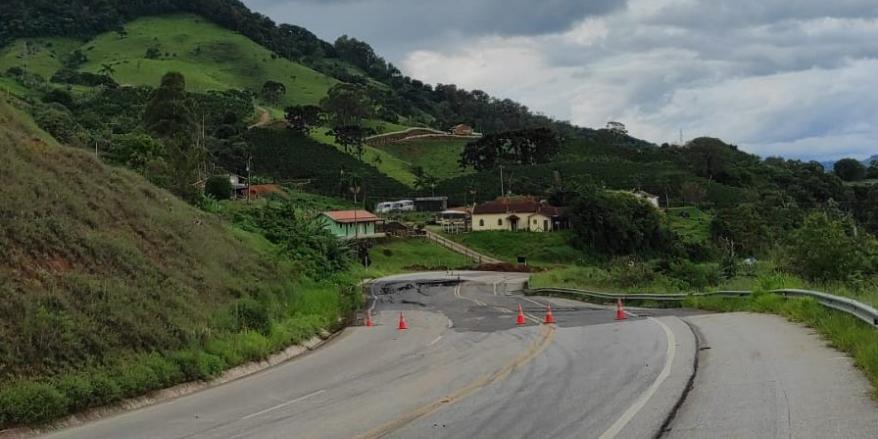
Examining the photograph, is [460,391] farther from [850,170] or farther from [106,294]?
[850,170]

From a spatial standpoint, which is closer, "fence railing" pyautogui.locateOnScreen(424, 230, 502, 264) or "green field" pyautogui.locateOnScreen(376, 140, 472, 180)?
"fence railing" pyautogui.locateOnScreen(424, 230, 502, 264)

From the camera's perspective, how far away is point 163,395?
14.6 m

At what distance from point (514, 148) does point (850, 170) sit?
2891 inches

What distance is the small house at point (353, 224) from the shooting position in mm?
82625

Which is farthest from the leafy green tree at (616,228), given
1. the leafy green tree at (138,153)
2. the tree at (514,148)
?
the leafy green tree at (138,153)

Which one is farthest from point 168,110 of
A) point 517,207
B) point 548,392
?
point 548,392

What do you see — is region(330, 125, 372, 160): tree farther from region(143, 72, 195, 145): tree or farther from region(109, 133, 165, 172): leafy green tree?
region(109, 133, 165, 172): leafy green tree

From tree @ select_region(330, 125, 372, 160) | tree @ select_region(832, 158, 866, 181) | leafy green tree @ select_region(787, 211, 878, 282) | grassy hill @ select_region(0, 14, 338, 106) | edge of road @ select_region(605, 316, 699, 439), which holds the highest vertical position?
grassy hill @ select_region(0, 14, 338, 106)

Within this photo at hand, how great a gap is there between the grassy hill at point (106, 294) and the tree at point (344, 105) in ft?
416

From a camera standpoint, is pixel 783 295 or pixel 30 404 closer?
pixel 30 404

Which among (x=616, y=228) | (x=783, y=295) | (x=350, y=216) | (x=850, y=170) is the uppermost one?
(x=850, y=170)

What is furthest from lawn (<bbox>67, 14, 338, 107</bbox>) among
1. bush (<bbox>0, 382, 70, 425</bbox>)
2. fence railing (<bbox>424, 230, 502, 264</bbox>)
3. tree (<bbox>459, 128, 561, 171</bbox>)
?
bush (<bbox>0, 382, 70, 425</bbox>)

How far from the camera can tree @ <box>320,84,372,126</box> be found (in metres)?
153

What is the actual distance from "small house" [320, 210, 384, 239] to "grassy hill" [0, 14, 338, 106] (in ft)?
253
